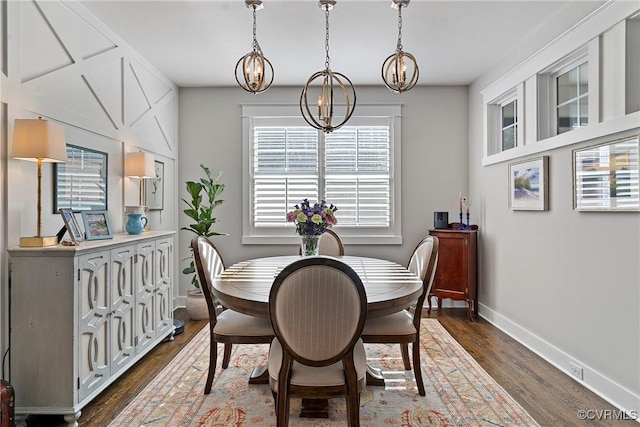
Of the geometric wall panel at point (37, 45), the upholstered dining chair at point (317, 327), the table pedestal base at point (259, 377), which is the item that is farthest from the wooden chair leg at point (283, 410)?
the geometric wall panel at point (37, 45)

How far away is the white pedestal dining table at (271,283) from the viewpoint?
2.01 metres

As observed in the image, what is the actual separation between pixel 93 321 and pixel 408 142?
152 inches

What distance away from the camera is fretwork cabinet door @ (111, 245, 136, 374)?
8.96 feet

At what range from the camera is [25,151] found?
2262 millimetres

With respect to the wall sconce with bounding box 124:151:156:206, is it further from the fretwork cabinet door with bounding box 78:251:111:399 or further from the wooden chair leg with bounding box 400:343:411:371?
the wooden chair leg with bounding box 400:343:411:371

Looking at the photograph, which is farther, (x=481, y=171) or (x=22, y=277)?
(x=481, y=171)

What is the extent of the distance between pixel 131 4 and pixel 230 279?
2.14 metres

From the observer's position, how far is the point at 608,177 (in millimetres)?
2586

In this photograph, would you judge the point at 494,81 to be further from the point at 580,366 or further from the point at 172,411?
the point at 172,411

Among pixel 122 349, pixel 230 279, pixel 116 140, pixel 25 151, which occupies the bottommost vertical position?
pixel 122 349

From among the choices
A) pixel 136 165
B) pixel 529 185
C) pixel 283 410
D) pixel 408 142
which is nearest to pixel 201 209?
pixel 136 165

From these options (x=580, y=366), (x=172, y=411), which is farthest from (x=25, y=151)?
(x=580, y=366)

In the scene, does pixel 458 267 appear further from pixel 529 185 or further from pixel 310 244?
pixel 310 244

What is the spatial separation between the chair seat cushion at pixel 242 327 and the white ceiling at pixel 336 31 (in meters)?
2.22
